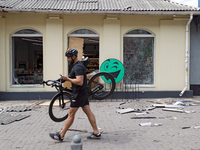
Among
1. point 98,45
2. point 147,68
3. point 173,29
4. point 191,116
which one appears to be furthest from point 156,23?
point 191,116

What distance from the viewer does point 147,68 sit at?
401 inches

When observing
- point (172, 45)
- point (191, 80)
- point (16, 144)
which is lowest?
point (16, 144)

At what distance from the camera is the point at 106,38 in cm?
970

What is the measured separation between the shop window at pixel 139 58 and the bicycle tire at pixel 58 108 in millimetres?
5373

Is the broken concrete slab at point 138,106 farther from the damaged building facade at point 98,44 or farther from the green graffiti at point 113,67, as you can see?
the green graffiti at point 113,67

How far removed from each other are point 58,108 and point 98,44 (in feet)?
18.4

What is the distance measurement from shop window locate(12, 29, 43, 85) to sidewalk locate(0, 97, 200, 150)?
3.37 metres

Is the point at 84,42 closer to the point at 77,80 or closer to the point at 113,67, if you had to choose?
the point at 113,67

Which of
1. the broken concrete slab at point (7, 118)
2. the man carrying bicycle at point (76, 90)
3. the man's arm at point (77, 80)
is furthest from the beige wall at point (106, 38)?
the man's arm at point (77, 80)

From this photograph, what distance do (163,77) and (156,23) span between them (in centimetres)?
258

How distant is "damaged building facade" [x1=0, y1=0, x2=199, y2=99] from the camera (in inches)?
378

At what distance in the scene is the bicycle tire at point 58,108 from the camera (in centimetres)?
478

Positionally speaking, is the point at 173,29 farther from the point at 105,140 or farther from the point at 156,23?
the point at 105,140

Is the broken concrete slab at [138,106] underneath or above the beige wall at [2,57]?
underneath
